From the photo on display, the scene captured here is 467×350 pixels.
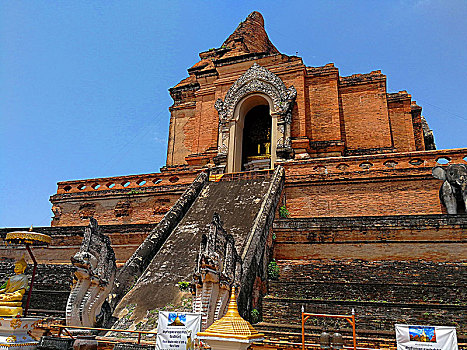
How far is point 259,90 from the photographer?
18625mm

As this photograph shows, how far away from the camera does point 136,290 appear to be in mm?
9406

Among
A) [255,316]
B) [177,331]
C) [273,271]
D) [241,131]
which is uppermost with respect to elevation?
[241,131]

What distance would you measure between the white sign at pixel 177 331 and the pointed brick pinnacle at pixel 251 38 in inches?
734

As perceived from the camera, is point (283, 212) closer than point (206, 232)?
No

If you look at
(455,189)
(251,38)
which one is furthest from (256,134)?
(455,189)

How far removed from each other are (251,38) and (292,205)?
49.5 feet

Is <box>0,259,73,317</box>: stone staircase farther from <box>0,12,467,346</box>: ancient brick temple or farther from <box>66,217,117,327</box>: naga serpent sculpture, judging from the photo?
<box>66,217,117,327</box>: naga serpent sculpture

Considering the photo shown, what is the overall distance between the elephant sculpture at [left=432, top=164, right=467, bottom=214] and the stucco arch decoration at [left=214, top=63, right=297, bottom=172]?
6.78 metres

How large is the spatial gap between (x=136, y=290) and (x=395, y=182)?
9.05 m

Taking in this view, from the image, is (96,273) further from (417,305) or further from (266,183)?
(266,183)

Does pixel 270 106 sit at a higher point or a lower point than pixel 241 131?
higher

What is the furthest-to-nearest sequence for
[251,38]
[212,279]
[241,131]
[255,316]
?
[251,38] < [241,131] < [255,316] < [212,279]

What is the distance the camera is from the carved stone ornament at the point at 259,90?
18078 mm

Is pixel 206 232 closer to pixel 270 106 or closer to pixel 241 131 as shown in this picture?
pixel 270 106
